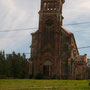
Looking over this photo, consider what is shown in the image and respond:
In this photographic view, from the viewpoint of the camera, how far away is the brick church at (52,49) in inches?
1983

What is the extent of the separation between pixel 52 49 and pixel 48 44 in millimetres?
1328

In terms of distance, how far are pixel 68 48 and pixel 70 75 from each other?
560 centimetres

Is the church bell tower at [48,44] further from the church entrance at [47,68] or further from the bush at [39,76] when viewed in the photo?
the bush at [39,76]

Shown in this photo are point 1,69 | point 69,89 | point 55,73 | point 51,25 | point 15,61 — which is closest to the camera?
Result: point 69,89

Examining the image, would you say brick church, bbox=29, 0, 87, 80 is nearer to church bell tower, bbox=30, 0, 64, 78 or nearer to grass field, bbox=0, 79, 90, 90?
church bell tower, bbox=30, 0, 64, 78

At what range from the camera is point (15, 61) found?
6938cm

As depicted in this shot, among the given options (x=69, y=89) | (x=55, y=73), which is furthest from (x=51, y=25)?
(x=69, y=89)

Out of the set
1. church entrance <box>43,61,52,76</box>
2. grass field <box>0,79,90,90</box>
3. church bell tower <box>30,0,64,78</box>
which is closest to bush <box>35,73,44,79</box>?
church bell tower <box>30,0,64,78</box>

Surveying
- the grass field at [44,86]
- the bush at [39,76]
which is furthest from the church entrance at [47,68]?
the grass field at [44,86]

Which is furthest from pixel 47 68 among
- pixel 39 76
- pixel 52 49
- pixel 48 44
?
→ pixel 48 44

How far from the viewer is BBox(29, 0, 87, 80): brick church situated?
1983 inches

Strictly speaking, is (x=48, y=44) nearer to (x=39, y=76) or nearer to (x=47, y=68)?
(x=47, y=68)

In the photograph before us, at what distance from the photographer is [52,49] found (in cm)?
5141

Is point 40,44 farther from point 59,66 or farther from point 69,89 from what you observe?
point 69,89
